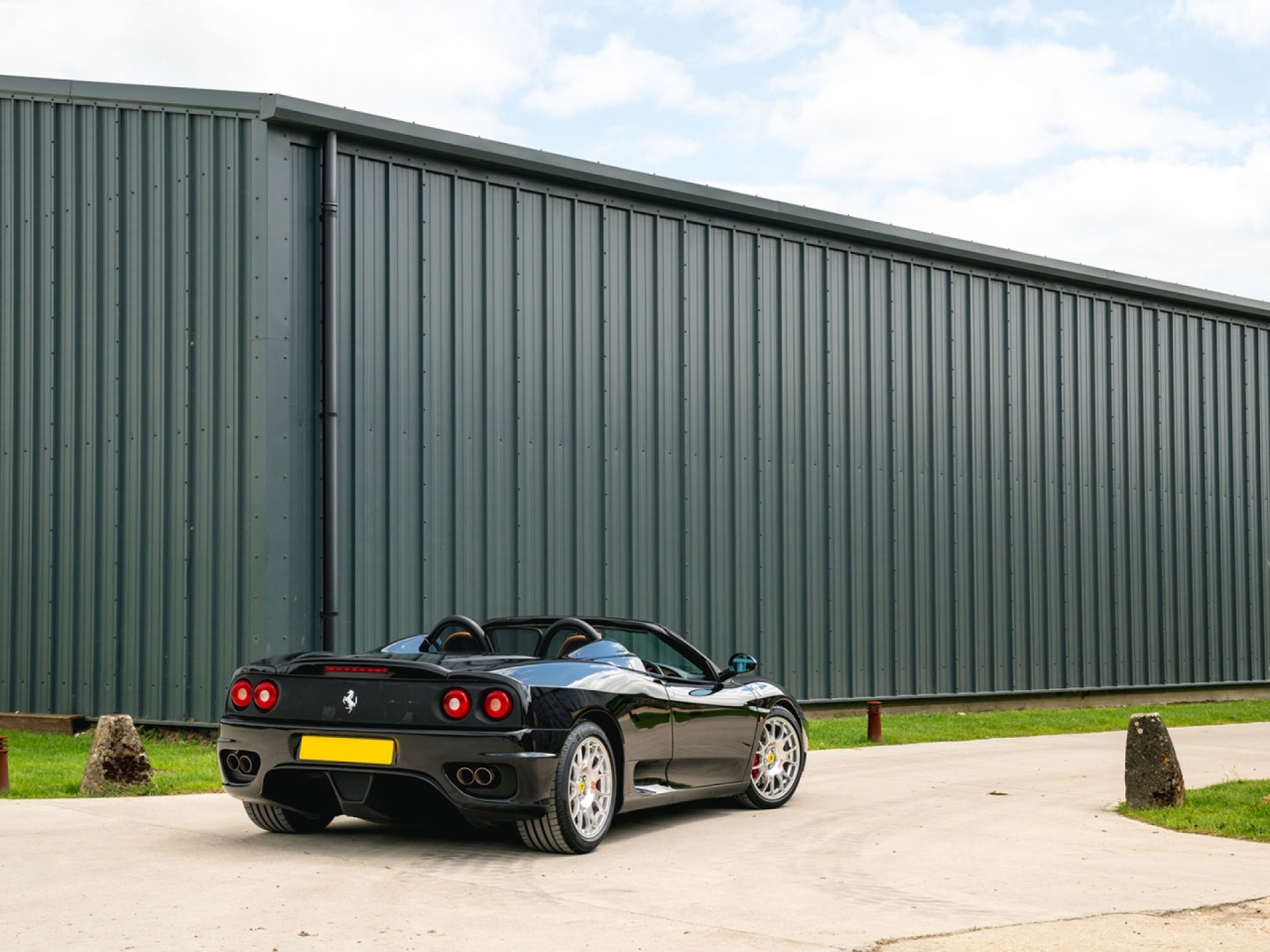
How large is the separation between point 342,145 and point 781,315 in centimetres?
633

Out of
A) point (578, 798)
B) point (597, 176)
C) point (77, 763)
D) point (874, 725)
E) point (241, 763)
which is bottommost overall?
point (874, 725)

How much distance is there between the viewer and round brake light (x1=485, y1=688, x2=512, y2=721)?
7.34 meters

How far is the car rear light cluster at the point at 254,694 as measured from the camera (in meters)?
7.79

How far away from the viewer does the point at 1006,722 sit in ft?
61.9

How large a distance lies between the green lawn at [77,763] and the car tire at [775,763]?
3841 millimetres

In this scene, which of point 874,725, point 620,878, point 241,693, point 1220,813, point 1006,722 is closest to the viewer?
point 620,878

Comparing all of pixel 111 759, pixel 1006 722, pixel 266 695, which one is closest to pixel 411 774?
pixel 266 695

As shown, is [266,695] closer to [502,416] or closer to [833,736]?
[502,416]

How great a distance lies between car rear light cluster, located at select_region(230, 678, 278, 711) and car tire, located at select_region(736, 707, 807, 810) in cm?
314

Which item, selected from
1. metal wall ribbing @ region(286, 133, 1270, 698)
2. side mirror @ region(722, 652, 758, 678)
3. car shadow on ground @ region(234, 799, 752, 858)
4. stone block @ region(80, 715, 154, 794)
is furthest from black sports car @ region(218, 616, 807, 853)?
metal wall ribbing @ region(286, 133, 1270, 698)

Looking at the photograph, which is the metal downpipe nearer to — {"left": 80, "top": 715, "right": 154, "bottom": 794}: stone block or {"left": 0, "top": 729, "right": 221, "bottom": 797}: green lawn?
{"left": 0, "top": 729, "right": 221, "bottom": 797}: green lawn

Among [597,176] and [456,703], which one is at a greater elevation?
[597,176]

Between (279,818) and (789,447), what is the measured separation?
11.7 metres

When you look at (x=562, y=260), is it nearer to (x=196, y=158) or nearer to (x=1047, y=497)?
(x=196, y=158)
